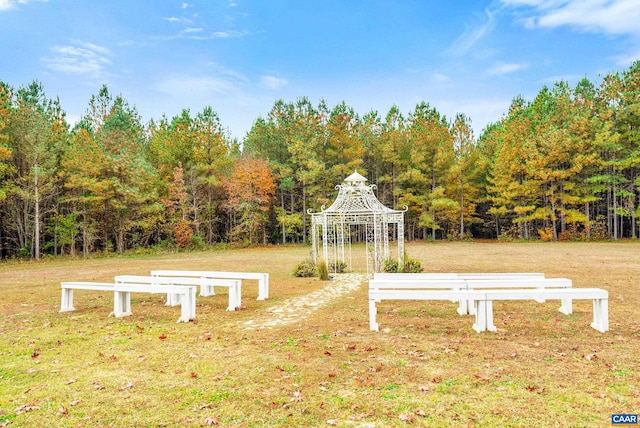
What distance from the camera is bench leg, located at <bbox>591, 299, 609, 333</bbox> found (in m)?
5.79

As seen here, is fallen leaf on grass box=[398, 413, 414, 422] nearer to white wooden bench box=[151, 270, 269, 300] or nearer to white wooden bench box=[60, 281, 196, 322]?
white wooden bench box=[60, 281, 196, 322]

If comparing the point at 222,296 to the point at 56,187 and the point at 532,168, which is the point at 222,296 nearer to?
the point at 56,187

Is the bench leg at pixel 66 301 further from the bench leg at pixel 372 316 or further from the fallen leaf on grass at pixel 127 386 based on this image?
the bench leg at pixel 372 316

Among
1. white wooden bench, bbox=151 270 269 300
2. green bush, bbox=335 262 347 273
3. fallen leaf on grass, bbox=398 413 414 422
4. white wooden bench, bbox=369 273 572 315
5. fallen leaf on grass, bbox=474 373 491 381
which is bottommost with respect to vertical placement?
green bush, bbox=335 262 347 273

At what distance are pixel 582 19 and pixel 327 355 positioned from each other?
1847 cm

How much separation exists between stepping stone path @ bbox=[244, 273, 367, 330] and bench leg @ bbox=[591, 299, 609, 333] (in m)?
4.49

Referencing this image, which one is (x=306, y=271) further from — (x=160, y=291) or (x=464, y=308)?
(x=464, y=308)

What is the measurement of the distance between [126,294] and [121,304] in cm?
23

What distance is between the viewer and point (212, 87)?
25984mm

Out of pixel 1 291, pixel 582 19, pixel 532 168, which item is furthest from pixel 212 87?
pixel 532 168

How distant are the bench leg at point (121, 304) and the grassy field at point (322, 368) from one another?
0.25 m

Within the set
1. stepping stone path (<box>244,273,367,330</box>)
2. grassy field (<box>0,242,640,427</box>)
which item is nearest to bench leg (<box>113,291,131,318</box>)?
grassy field (<box>0,242,640,427</box>)

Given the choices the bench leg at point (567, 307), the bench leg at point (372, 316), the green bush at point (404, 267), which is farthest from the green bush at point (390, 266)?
the bench leg at point (372, 316)

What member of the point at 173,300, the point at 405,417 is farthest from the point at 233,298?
the point at 405,417
